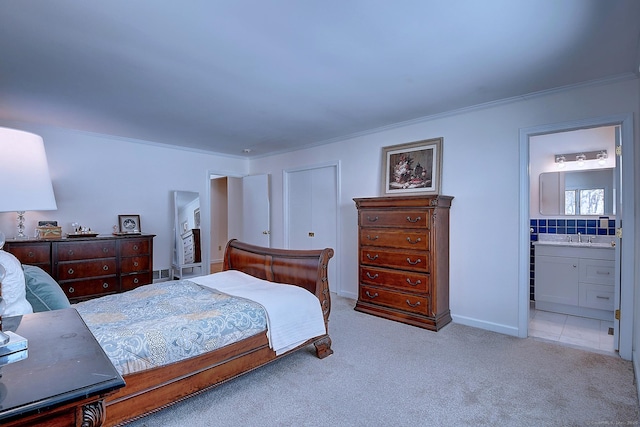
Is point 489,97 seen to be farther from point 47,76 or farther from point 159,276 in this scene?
point 159,276

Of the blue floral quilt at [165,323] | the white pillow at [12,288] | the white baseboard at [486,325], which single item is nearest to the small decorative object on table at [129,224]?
the blue floral quilt at [165,323]

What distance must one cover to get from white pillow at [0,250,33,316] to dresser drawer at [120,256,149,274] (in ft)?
9.76

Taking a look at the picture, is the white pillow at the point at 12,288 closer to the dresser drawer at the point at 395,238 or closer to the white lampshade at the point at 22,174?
the white lampshade at the point at 22,174

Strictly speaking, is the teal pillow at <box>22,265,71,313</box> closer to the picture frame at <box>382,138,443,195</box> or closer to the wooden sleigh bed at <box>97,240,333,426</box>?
the wooden sleigh bed at <box>97,240,333,426</box>

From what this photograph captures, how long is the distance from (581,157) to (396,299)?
3.14m

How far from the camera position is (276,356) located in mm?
2383

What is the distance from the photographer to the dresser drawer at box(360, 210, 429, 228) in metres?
3.37

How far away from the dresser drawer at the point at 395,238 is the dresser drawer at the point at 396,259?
0.07 m

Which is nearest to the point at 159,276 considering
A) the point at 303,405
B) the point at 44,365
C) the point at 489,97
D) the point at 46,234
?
the point at 46,234

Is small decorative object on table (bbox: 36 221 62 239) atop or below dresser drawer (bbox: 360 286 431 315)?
atop

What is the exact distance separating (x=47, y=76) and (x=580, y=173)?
592 centimetres

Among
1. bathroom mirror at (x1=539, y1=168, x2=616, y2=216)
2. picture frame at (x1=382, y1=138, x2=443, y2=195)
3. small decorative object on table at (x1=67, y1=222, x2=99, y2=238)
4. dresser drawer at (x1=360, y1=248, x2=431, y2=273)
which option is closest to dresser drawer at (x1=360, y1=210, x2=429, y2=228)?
dresser drawer at (x1=360, y1=248, x2=431, y2=273)

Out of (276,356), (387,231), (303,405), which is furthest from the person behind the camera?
(387,231)

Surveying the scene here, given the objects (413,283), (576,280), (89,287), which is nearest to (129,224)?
(89,287)
